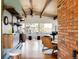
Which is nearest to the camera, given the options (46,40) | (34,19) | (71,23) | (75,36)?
(75,36)

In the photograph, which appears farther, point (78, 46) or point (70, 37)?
point (70, 37)

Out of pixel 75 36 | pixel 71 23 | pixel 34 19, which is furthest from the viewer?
pixel 34 19

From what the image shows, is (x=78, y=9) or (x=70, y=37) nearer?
(x=78, y=9)

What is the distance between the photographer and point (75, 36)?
9.75ft

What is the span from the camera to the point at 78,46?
269 cm

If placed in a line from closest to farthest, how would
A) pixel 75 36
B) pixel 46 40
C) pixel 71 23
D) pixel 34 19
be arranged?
pixel 75 36 → pixel 71 23 → pixel 46 40 → pixel 34 19

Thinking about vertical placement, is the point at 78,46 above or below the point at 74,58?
above

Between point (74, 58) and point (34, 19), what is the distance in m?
15.5

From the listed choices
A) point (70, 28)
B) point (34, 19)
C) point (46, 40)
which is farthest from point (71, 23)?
point (34, 19)

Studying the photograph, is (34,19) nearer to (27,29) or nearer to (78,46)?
(27,29)

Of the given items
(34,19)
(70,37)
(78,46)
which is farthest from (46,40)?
(34,19)

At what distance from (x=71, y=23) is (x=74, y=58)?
30.7 inches

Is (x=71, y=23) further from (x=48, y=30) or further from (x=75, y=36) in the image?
(x=48, y=30)

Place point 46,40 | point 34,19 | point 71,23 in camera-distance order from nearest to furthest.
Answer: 1. point 71,23
2. point 46,40
3. point 34,19
